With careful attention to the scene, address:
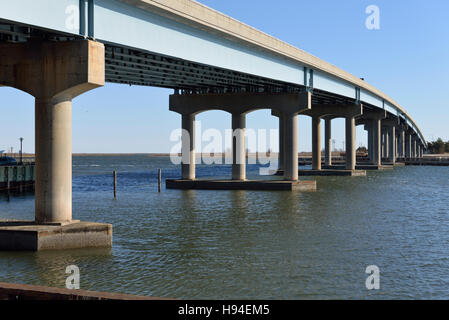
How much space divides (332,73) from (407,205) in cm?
2132

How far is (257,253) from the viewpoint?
20344 millimetres

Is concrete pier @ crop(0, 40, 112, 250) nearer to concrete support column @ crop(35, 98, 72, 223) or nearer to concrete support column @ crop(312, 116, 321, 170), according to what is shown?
concrete support column @ crop(35, 98, 72, 223)

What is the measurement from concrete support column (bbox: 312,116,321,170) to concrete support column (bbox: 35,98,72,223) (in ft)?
198

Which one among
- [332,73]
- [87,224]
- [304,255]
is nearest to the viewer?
[304,255]

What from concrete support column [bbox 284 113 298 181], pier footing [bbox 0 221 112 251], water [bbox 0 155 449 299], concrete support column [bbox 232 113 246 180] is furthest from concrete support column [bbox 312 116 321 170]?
pier footing [bbox 0 221 112 251]

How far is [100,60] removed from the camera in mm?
21641

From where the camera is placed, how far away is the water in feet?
50.3

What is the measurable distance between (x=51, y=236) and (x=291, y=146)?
34.4m

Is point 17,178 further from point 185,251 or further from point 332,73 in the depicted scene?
point 185,251

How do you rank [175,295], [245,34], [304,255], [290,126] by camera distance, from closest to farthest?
[175,295], [304,255], [245,34], [290,126]

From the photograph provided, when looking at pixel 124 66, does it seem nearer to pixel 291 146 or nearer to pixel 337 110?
pixel 291 146

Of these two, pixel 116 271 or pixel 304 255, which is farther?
pixel 304 255

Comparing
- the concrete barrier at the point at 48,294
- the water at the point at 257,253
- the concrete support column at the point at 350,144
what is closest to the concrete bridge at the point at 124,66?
the water at the point at 257,253
